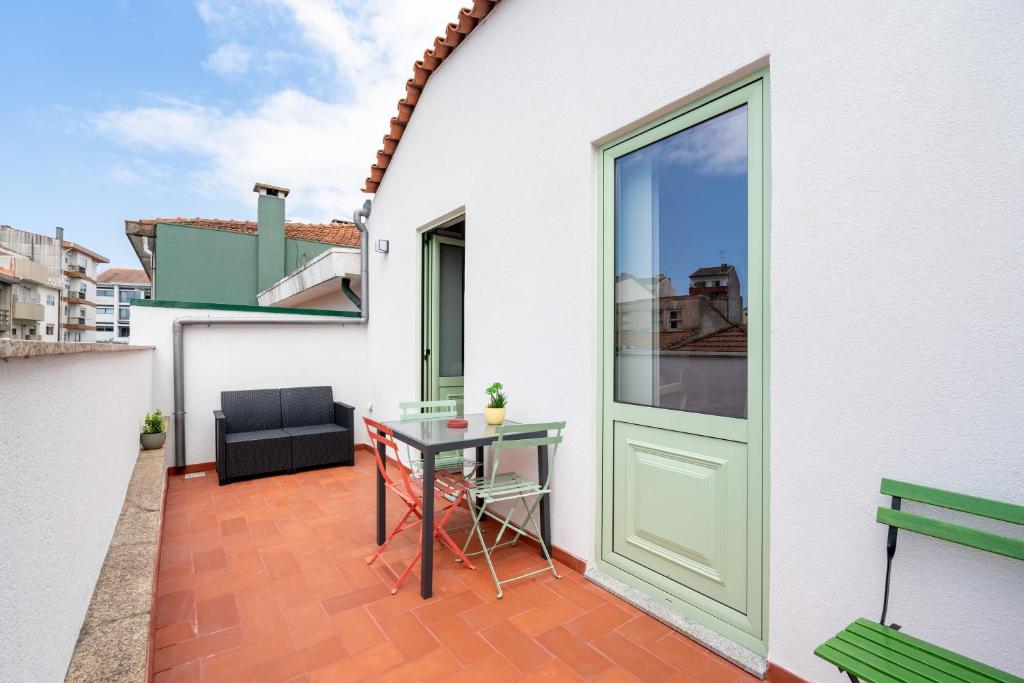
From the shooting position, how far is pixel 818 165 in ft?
6.61

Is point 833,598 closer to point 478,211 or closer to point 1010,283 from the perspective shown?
point 1010,283

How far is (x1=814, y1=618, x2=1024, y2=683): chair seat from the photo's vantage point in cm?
140

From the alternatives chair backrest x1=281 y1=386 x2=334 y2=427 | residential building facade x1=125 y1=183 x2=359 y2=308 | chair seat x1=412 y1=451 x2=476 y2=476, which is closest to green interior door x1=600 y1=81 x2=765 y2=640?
chair seat x1=412 y1=451 x2=476 y2=476

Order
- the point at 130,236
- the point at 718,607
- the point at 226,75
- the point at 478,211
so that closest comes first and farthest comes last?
the point at 718,607
the point at 478,211
the point at 130,236
the point at 226,75

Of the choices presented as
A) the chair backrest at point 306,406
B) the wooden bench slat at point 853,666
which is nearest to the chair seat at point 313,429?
the chair backrest at point 306,406

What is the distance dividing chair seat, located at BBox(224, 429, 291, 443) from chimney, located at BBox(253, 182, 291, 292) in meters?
7.86

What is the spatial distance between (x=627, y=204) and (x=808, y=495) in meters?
1.93

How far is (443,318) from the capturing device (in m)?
5.65

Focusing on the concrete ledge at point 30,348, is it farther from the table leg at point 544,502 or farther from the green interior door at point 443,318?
the green interior door at point 443,318

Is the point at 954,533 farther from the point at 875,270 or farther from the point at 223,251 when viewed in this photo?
the point at 223,251

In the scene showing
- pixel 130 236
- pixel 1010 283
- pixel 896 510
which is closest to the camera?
pixel 1010 283

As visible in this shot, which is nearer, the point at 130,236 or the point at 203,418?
the point at 203,418

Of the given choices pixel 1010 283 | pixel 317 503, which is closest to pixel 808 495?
pixel 1010 283

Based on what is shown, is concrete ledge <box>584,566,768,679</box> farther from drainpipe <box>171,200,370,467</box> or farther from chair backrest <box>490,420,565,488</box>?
drainpipe <box>171,200,370,467</box>
